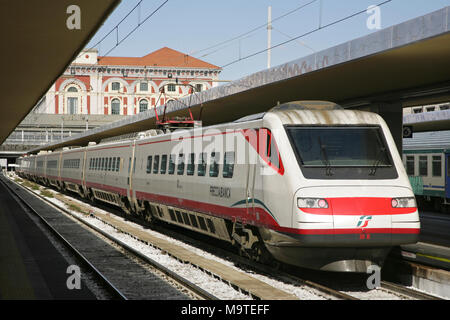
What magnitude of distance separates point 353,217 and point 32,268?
6.78 meters

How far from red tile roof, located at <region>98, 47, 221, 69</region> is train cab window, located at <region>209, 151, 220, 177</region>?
3535 inches

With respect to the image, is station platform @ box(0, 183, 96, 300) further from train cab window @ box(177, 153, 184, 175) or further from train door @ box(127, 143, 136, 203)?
train cab window @ box(177, 153, 184, 175)

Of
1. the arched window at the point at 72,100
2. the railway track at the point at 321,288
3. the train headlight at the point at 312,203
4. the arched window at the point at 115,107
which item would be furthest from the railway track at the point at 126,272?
the arched window at the point at 115,107

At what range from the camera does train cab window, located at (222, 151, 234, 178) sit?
1196cm

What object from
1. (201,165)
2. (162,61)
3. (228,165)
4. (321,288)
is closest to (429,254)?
(321,288)

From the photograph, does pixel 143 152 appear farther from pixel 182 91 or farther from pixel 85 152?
pixel 182 91

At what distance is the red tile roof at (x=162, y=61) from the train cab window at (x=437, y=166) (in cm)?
7764

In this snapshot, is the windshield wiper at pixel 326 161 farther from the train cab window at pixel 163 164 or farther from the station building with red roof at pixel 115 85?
the station building with red roof at pixel 115 85

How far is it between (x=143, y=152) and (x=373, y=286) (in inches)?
435

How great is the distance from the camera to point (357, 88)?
16.1 metres

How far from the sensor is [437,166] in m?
26.4

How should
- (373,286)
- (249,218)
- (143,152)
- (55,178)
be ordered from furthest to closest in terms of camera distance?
(55,178) → (143,152) → (249,218) → (373,286)

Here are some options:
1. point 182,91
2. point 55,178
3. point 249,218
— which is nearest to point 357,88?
point 249,218

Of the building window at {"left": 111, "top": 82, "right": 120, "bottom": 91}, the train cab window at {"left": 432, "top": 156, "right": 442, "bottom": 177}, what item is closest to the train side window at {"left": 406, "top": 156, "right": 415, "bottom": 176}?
the train cab window at {"left": 432, "top": 156, "right": 442, "bottom": 177}
